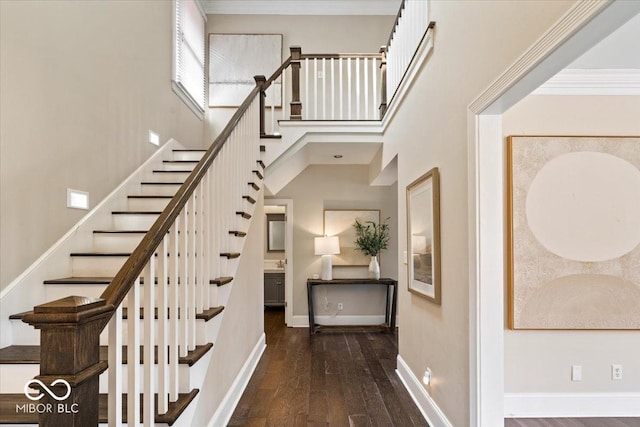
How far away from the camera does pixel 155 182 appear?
12.4 ft

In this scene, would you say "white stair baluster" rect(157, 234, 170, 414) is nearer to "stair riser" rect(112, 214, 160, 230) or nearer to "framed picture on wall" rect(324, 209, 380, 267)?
"stair riser" rect(112, 214, 160, 230)

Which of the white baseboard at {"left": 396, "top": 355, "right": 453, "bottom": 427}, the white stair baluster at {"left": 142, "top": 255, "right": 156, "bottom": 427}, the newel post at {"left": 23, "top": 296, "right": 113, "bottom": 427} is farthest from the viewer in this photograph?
the white baseboard at {"left": 396, "top": 355, "right": 453, "bottom": 427}

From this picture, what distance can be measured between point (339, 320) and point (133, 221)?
145 inches

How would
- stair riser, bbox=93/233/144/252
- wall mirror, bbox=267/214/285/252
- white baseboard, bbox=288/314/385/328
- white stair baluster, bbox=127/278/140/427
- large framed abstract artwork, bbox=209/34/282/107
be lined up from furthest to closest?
wall mirror, bbox=267/214/285/252 → large framed abstract artwork, bbox=209/34/282/107 → white baseboard, bbox=288/314/385/328 → stair riser, bbox=93/233/144/252 → white stair baluster, bbox=127/278/140/427

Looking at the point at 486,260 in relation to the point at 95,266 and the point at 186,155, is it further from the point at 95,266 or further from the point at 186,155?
the point at 186,155

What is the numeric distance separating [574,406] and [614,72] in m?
2.46

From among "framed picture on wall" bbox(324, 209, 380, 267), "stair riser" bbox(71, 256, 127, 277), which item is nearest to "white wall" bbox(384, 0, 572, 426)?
"stair riser" bbox(71, 256, 127, 277)

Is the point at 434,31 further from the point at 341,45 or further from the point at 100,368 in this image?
the point at 341,45

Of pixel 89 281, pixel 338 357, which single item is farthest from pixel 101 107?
pixel 338 357

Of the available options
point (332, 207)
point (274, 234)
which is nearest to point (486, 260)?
point (332, 207)

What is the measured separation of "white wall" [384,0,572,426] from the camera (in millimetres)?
1626

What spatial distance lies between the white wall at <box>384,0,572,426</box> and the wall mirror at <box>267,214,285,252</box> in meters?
5.06

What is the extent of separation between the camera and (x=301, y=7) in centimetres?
609

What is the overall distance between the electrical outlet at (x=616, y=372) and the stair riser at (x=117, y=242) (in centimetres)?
366
